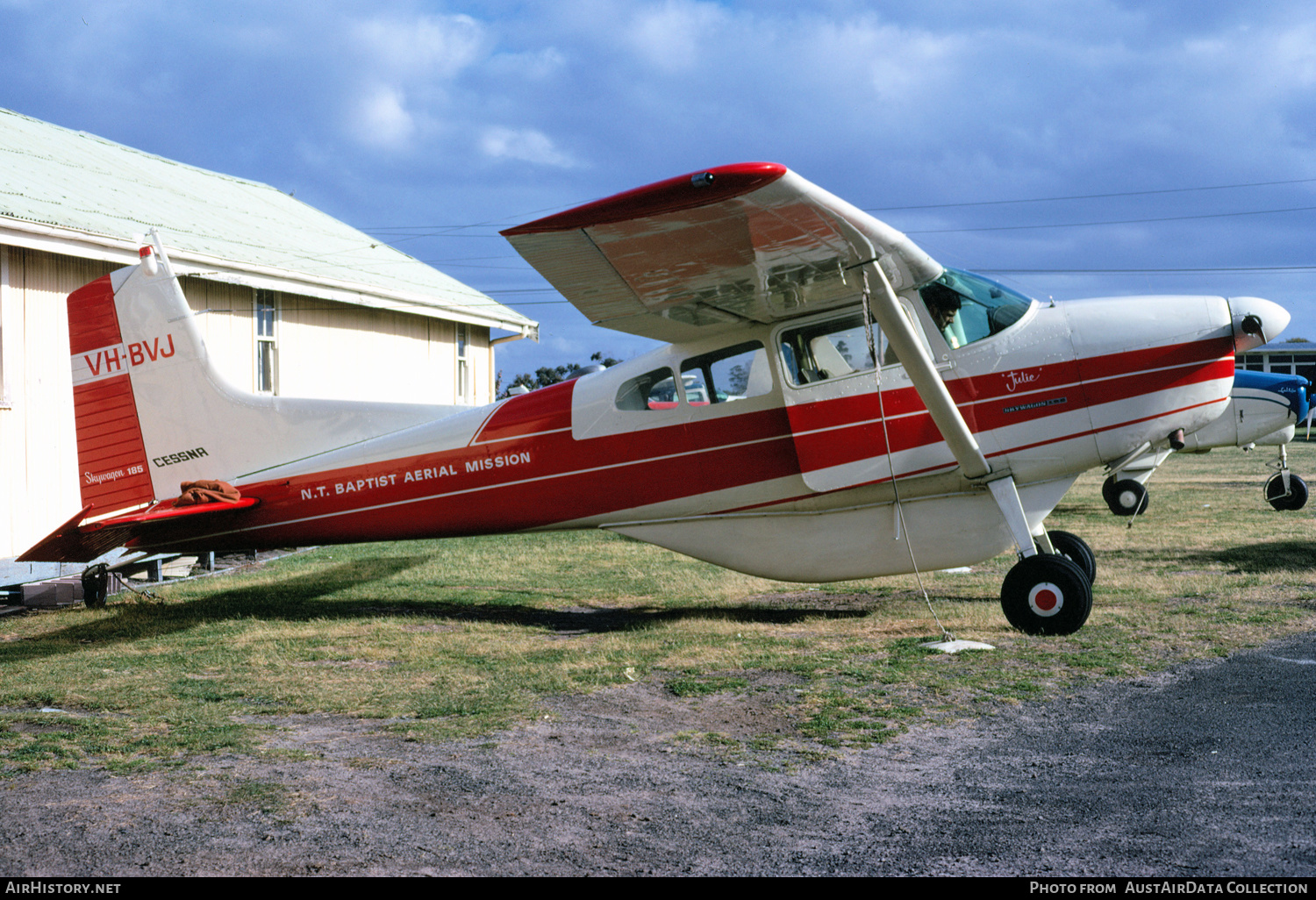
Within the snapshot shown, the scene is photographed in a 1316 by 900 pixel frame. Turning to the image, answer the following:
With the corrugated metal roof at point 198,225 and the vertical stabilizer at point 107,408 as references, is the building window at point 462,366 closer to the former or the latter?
the corrugated metal roof at point 198,225

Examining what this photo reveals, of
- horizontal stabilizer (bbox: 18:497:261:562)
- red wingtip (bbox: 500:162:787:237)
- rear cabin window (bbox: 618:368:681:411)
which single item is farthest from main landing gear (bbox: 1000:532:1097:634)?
horizontal stabilizer (bbox: 18:497:261:562)

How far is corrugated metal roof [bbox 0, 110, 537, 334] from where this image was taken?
35.1 ft

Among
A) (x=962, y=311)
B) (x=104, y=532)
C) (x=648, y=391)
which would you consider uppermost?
(x=962, y=311)

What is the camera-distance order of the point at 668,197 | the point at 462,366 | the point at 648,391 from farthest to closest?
the point at 462,366
the point at 648,391
the point at 668,197

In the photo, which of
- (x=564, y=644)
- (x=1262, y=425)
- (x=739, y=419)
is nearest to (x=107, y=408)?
(x=564, y=644)

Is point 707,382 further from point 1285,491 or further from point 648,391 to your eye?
point 1285,491

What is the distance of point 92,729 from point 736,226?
425 centimetres

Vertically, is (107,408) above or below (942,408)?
above

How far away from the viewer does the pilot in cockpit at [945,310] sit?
6.90 metres

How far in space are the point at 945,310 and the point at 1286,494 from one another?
10.7 meters

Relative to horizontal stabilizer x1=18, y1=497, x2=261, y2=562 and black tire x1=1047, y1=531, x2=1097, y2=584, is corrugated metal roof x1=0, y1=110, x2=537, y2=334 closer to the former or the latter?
horizontal stabilizer x1=18, y1=497, x2=261, y2=562

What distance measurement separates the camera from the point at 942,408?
6426 millimetres
